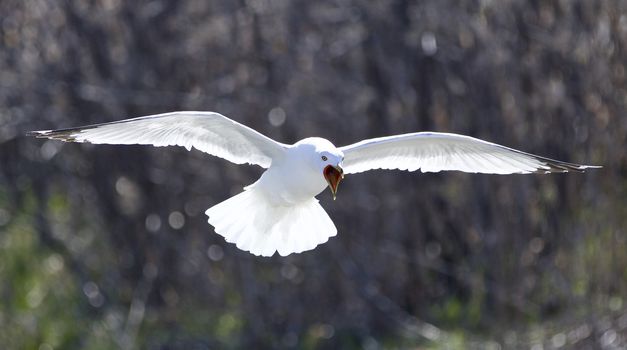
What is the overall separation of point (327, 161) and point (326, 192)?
3403mm

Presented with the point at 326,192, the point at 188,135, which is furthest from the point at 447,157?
the point at 326,192

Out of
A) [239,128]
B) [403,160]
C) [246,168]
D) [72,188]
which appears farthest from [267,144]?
[72,188]

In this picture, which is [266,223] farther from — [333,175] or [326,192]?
Result: [326,192]

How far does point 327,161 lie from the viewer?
6109 mm

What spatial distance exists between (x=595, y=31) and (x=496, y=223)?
144cm

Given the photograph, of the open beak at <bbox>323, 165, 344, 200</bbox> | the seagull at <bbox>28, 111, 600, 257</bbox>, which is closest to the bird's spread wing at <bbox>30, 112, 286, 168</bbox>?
the seagull at <bbox>28, 111, 600, 257</bbox>

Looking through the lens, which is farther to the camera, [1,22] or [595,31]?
[1,22]

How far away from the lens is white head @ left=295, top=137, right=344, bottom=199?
6.05 metres

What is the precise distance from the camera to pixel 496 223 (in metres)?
9.66

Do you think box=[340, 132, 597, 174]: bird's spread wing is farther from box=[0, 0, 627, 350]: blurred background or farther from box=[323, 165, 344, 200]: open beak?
box=[0, 0, 627, 350]: blurred background

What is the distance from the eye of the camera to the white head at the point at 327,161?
19.9 ft

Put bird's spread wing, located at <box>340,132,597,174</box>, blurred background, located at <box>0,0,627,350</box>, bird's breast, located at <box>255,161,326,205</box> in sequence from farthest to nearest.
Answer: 1. blurred background, located at <box>0,0,627,350</box>
2. bird's spread wing, located at <box>340,132,597,174</box>
3. bird's breast, located at <box>255,161,326,205</box>

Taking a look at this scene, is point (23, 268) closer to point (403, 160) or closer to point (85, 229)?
point (85, 229)

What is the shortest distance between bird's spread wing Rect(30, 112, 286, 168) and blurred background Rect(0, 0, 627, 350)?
8.66 feet
